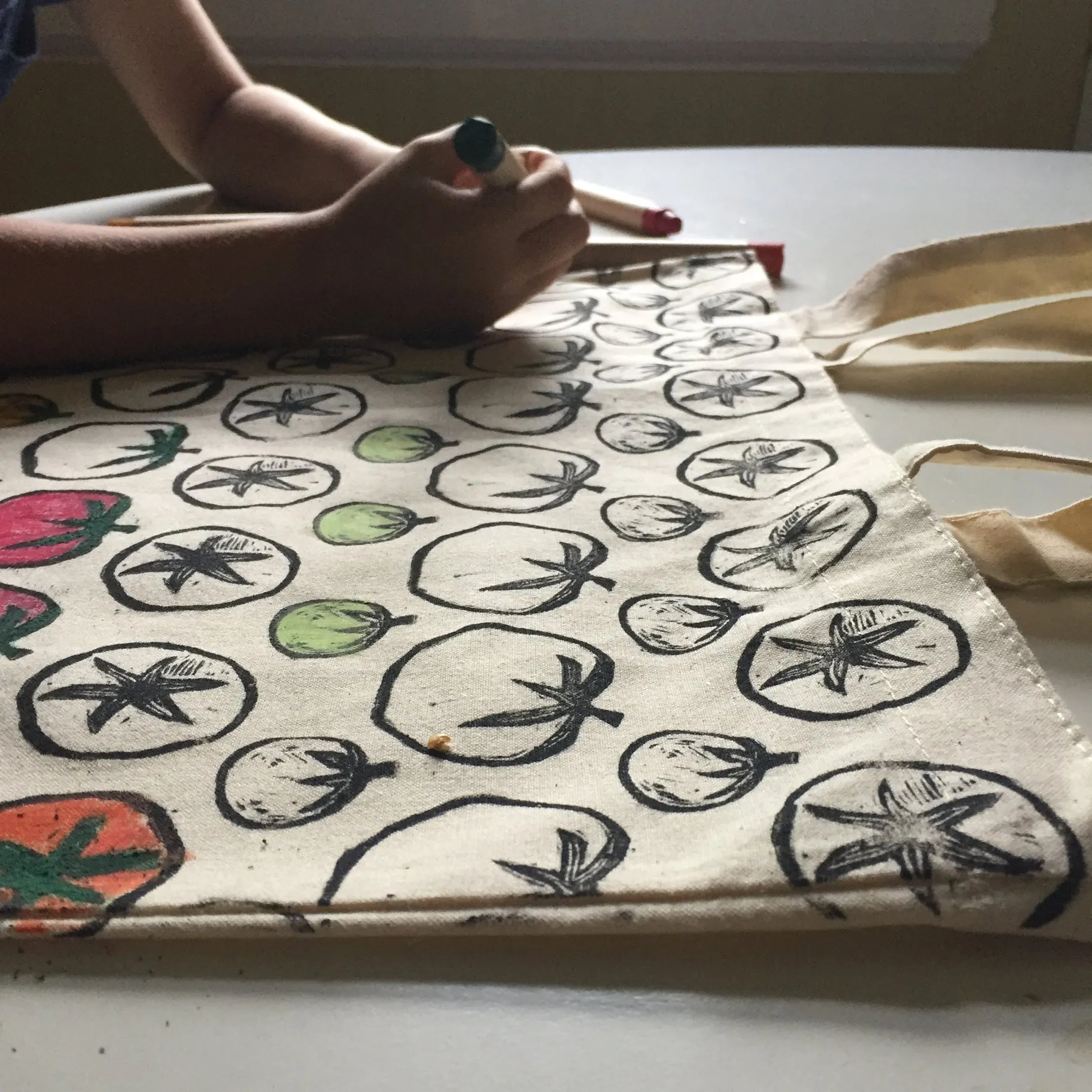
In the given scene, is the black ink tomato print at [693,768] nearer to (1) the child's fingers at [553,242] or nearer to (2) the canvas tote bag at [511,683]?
(2) the canvas tote bag at [511,683]

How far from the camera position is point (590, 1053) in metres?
0.17

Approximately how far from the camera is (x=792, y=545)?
12.3 inches

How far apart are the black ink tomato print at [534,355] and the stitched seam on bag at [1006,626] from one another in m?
0.20

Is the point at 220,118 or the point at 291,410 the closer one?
the point at 291,410

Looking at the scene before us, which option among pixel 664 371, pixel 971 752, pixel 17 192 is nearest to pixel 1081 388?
pixel 664 371

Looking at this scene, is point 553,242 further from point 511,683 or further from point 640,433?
point 511,683

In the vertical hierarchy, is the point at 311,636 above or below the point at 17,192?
above

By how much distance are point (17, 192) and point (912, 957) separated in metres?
1.55

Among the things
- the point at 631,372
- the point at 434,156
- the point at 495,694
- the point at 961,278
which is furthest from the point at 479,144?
the point at 495,694

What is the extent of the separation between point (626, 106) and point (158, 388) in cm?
107

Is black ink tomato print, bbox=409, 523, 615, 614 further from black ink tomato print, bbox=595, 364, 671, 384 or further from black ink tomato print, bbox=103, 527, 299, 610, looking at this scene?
black ink tomato print, bbox=595, 364, 671, 384

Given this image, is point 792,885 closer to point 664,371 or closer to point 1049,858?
point 1049,858

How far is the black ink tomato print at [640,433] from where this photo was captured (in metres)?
0.40

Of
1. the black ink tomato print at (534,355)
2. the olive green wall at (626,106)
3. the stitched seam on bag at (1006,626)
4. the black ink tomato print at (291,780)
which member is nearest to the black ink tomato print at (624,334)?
the black ink tomato print at (534,355)
